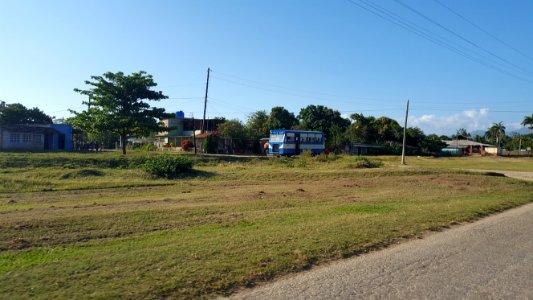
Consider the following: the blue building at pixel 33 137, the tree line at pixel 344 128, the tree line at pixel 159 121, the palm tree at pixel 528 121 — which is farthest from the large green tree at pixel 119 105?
the palm tree at pixel 528 121

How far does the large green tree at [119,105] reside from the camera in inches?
A: 1655

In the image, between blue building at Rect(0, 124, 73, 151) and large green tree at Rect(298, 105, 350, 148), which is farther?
large green tree at Rect(298, 105, 350, 148)

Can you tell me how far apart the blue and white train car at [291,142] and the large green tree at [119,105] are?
13787mm

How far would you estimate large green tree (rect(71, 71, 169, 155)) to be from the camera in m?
42.0

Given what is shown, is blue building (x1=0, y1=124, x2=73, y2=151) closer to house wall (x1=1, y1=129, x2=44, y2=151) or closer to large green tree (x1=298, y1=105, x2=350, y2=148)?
house wall (x1=1, y1=129, x2=44, y2=151)

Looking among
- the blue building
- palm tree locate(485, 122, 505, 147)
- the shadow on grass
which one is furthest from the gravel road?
A: palm tree locate(485, 122, 505, 147)

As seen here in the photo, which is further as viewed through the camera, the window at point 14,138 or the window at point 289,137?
the window at point 14,138

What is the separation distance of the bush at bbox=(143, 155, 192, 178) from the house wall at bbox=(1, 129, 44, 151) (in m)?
31.3

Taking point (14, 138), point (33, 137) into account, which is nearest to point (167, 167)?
point (14, 138)

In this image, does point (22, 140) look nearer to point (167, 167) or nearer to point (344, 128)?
point (167, 167)

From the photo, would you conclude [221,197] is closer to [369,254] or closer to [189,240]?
[189,240]

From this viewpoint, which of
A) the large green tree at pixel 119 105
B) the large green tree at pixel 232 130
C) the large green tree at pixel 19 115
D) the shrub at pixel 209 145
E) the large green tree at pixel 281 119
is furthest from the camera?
the large green tree at pixel 281 119

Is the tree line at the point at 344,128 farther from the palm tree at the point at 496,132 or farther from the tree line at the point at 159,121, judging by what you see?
the palm tree at the point at 496,132

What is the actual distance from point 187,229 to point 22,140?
50.7 meters
